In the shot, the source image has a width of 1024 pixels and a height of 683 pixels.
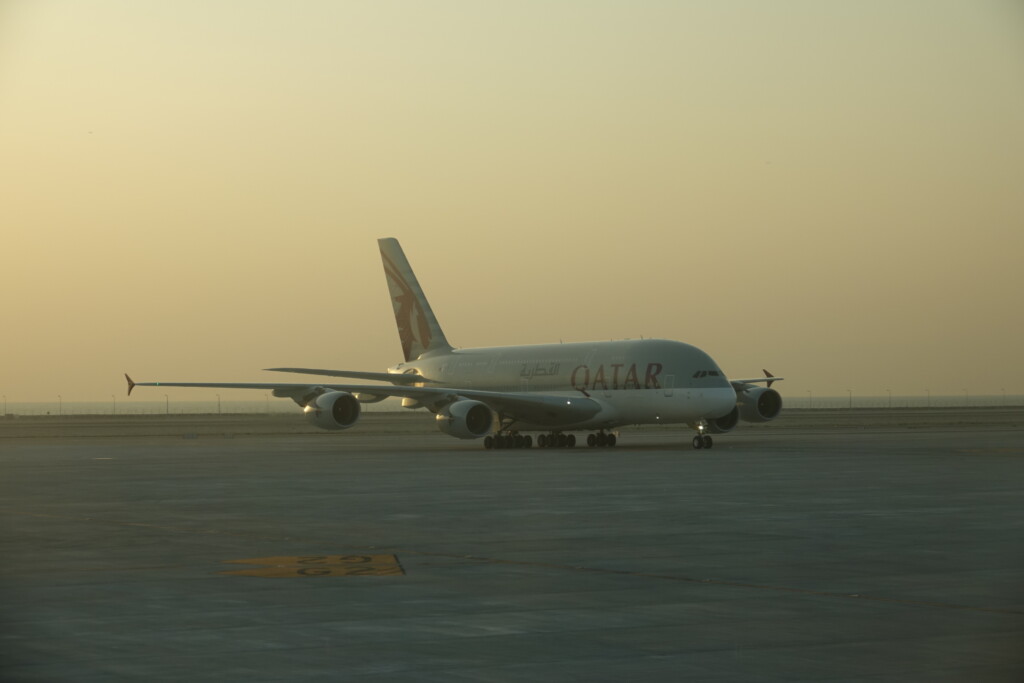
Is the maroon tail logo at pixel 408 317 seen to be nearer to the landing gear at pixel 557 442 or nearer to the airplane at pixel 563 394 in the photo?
the airplane at pixel 563 394

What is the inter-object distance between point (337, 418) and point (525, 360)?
24.5ft

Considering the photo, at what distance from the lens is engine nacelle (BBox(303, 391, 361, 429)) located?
141 ft

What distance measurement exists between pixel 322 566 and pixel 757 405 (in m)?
35.0

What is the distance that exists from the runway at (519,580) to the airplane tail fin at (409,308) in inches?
1078

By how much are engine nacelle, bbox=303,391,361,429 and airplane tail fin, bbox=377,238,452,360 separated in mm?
9147

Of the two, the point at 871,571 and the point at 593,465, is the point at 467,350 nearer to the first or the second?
the point at 593,465

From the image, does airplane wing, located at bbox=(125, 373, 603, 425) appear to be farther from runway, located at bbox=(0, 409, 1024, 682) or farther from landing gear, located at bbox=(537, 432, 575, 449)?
runway, located at bbox=(0, 409, 1024, 682)

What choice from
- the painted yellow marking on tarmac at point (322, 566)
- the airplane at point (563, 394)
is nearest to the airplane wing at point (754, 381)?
the airplane at point (563, 394)

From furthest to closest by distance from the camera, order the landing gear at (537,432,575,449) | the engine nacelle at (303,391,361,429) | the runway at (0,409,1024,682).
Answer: the landing gear at (537,432,575,449) → the engine nacelle at (303,391,361,429) → the runway at (0,409,1024,682)

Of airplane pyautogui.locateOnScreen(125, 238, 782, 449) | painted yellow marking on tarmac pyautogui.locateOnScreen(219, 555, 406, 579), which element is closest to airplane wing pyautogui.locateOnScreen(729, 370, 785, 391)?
airplane pyautogui.locateOnScreen(125, 238, 782, 449)

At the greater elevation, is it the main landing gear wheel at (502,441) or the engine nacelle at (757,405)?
the engine nacelle at (757,405)

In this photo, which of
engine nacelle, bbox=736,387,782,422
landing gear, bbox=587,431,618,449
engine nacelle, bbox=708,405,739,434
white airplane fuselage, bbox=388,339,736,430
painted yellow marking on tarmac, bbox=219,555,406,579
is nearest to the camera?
painted yellow marking on tarmac, bbox=219,555,406,579

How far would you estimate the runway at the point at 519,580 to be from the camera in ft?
26.5

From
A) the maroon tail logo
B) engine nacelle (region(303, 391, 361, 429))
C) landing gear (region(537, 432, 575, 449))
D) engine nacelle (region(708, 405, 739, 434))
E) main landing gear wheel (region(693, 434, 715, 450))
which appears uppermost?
the maroon tail logo
